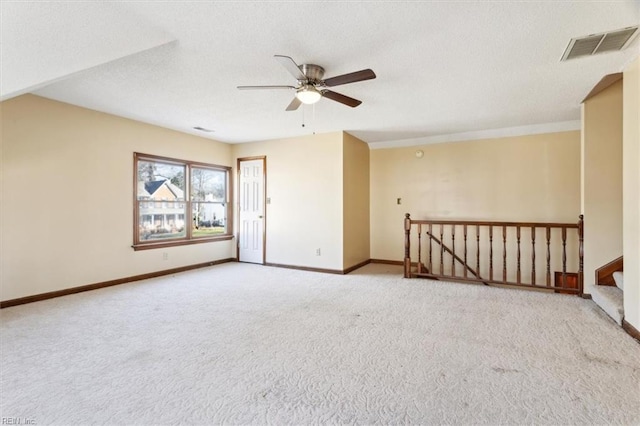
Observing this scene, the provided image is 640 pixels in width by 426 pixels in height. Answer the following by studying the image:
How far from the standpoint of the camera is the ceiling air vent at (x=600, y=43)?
7.30ft

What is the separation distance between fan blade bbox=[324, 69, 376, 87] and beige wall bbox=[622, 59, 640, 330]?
2358mm

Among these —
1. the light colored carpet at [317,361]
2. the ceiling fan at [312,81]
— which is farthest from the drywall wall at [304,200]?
the ceiling fan at [312,81]

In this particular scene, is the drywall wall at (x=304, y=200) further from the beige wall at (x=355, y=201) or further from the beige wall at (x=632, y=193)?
the beige wall at (x=632, y=193)

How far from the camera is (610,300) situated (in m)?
2.98

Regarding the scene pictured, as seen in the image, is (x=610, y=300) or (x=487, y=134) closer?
(x=610, y=300)

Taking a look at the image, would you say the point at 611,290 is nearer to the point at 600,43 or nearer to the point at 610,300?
the point at 610,300

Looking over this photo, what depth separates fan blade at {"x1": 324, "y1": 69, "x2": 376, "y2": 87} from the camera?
2.30m

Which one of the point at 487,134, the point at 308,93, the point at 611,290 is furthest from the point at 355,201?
the point at 611,290

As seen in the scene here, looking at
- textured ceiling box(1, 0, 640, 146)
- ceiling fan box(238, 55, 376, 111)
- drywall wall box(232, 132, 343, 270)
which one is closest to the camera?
textured ceiling box(1, 0, 640, 146)

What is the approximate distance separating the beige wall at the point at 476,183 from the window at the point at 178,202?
10.8 ft

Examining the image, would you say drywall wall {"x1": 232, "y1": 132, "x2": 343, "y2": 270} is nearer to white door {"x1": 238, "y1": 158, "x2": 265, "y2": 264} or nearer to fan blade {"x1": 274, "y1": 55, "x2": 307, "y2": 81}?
white door {"x1": 238, "y1": 158, "x2": 265, "y2": 264}

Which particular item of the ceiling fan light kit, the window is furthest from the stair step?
the window

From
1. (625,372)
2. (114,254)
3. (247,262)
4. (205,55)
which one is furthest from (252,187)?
(625,372)

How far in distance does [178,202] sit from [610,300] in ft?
20.1
